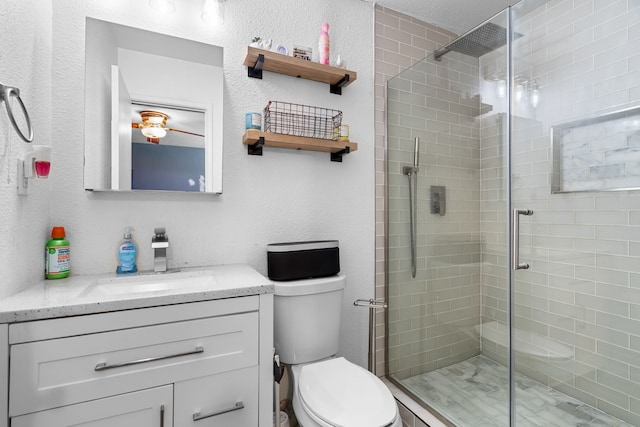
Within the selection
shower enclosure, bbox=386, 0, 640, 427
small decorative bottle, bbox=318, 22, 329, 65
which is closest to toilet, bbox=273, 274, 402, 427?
shower enclosure, bbox=386, 0, 640, 427

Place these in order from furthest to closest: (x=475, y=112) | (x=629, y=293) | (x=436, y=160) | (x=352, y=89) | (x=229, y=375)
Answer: (x=352, y=89)
(x=436, y=160)
(x=475, y=112)
(x=629, y=293)
(x=229, y=375)

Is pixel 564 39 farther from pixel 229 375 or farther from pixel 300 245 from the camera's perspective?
pixel 229 375

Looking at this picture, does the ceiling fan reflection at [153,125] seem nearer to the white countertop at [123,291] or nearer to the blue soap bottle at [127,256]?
the blue soap bottle at [127,256]

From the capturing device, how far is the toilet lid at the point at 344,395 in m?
1.11

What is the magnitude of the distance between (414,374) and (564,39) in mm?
1844

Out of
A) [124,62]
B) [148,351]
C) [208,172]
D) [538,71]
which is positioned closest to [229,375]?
[148,351]

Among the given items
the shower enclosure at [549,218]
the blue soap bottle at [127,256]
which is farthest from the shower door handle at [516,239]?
the blue soap bottle at [127,256]

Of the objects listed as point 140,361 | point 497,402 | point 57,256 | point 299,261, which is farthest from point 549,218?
point 57,256

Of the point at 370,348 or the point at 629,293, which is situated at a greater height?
the point at 629,293

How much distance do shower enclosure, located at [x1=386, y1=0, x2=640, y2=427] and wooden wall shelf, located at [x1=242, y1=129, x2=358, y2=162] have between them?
643 millimetres

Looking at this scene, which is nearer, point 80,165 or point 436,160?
point 80,165

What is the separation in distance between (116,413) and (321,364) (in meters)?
0.80

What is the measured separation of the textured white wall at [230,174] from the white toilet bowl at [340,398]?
50 cm

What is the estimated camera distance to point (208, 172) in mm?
1536
